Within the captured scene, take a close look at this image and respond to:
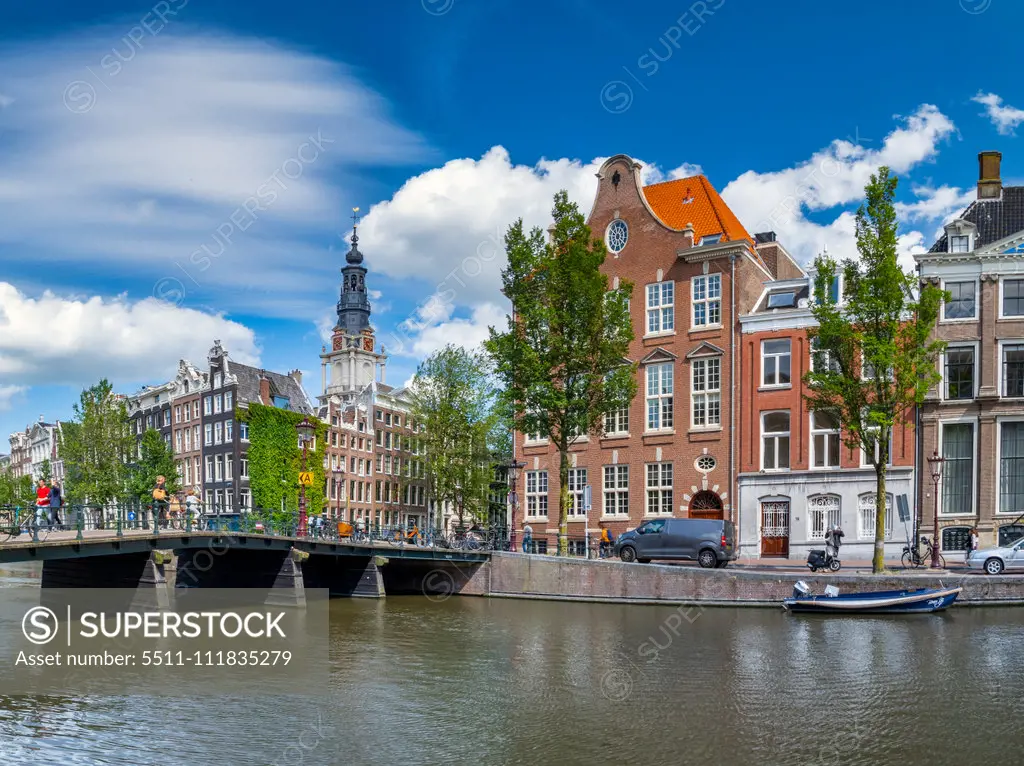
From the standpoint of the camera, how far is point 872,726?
19.7 m

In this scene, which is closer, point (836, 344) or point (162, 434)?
point (836, 344)

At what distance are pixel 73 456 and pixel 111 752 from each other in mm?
68411

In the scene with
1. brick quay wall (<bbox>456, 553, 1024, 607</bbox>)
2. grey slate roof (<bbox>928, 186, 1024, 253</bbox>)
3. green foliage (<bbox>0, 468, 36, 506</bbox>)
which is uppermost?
grey slate roof (<bbox>928, 186, 1024, 253</bbox>)

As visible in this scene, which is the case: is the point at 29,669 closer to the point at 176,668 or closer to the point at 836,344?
the point at 176,668

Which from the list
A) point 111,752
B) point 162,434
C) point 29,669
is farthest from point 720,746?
point 162,434

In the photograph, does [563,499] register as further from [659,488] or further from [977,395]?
[977,395]

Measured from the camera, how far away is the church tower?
117750mm

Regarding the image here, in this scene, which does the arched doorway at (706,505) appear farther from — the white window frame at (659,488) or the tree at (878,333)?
the tree at (878,333)

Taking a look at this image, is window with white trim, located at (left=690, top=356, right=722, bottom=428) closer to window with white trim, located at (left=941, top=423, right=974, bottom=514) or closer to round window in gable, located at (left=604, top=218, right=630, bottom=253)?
round window in gable, located at (left=604, top=218, right=630, bottom=253)

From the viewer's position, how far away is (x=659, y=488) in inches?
2147

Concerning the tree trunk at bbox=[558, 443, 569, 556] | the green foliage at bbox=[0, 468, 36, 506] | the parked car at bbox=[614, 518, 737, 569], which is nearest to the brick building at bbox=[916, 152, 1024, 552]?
the parked car at bbox=[614, 518, 737, 569]

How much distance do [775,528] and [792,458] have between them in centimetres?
357

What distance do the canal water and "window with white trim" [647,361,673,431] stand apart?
22.9m

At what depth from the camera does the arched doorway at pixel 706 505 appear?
53250mm
